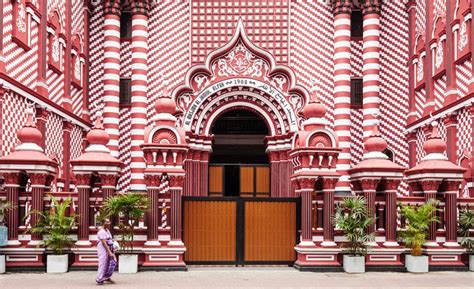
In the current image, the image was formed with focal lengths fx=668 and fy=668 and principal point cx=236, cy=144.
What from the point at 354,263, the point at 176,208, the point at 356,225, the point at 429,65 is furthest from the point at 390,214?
the point at 429,65

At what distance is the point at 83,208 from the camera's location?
1964 centimetres

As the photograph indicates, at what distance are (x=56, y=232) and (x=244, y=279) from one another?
5.62 m

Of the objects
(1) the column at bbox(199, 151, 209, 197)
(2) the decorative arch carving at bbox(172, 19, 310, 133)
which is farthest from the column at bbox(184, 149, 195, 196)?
(2) the decorative arch carving at bbox(172, 19, 310, 133)

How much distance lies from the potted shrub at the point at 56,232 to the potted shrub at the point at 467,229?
11.7m

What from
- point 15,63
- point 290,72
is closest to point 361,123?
point 290,72

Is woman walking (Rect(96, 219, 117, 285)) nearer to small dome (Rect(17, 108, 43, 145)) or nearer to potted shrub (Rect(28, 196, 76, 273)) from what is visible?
potted shrub (Rect(28, 196, 76, 273))

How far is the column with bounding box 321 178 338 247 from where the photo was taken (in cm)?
2017

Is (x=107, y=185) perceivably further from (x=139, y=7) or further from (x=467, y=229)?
(x=139, y=7)

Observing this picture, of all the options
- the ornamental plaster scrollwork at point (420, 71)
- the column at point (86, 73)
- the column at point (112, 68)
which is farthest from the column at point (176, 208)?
the ornamental plaster scrollwork at point (420, 71)

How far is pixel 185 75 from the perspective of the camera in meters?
30.4

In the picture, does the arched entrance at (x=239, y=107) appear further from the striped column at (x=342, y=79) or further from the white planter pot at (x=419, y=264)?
the white planter pot at (x=419, y=264)

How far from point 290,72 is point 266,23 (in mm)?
2637

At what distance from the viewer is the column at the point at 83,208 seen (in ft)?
64.2

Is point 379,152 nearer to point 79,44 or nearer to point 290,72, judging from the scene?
point 290,72
